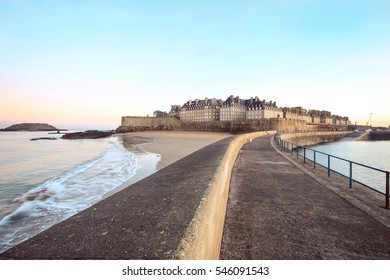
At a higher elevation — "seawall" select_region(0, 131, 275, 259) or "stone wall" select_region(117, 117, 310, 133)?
"stone wall" select_region(117, 117, 310, 133)

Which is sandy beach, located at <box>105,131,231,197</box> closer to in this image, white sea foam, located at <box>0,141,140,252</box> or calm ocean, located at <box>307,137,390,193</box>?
white sea foam, located at <box>0,141,140,252</box>

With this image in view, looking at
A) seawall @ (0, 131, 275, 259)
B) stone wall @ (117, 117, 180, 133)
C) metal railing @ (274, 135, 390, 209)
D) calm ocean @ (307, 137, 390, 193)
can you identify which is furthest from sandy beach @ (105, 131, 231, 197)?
stone wall @ (117, 117, 180, 133)

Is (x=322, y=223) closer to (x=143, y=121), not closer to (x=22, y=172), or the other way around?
(x=22, y=172)

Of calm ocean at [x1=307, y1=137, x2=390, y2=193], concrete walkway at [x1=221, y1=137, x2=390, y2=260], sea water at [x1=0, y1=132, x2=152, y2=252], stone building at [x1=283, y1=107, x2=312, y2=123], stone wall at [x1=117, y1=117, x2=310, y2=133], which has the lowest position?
calm ocean at [x1=307, y1=137, x2=390, y2=193]

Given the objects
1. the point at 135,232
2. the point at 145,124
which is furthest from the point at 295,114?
the point at 135,232

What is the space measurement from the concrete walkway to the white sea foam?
17.3 feet

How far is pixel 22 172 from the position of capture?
577 inches

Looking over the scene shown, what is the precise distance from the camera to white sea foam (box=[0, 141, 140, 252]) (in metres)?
5.93

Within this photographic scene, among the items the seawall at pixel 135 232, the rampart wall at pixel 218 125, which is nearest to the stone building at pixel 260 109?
the rampart wall at pixel 218 125

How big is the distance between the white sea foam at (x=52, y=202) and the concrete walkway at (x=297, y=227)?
528 centimetres

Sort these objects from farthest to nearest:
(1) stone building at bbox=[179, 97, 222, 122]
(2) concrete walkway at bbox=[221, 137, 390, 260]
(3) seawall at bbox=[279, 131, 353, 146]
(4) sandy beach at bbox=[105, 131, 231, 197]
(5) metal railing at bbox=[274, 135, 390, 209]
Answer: (1) stone building at bbox=[179, 97, 222, 122] < (3) seawall at bbox=[279, 131, 353, 146] < (4) sandy beach at bbox=[105, 131, 231, 197] < (5) metal railing at bbox=[274, 135, 390, 209] < (2) concrete walkway at bbox=[221, 137, 390, 260]

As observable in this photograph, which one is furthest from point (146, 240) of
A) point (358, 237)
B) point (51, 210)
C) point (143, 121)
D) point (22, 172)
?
point (143, 121)

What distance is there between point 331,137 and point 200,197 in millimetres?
86638

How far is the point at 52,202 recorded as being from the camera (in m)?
8.21
